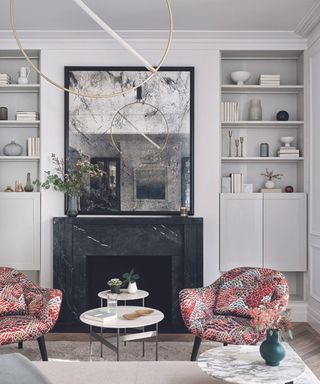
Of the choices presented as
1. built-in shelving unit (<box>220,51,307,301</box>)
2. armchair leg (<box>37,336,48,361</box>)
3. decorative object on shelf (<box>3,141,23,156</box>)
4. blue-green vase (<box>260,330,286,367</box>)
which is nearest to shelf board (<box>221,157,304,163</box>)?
built-in shelving unit (<box>220,51,307,301</box>)

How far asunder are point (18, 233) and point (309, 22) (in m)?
3.50

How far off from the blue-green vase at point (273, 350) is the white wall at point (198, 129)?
2.81 m

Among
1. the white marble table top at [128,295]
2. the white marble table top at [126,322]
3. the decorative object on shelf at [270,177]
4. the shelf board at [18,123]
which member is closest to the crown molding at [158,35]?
the shelf board at [18,123]

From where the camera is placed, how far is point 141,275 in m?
5.46

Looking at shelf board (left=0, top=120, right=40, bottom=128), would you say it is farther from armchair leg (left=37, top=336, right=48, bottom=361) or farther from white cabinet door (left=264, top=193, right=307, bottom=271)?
white cabinet door (left=264, top=193, right=307, bottom=271)

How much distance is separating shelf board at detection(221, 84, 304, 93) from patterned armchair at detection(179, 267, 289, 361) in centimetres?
215

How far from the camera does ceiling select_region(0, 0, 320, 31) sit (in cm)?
456

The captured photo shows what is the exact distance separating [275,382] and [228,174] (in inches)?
142

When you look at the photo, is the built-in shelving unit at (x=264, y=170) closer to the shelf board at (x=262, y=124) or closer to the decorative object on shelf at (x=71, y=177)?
the shelf board at (x=262, y=124)

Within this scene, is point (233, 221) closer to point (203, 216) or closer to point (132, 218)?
point (203, 216)

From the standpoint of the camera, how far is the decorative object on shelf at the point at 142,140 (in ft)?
17.7

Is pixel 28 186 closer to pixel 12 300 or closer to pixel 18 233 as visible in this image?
pixel 18 233

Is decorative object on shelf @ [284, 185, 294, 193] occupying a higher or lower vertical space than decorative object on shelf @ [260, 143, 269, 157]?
lower

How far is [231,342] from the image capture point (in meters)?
3.59
